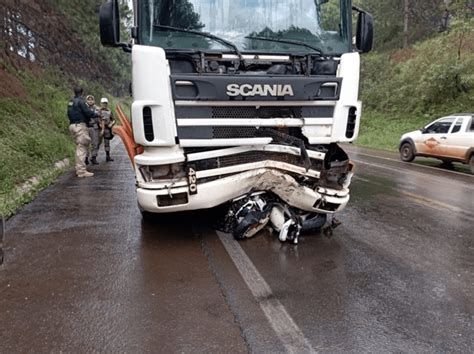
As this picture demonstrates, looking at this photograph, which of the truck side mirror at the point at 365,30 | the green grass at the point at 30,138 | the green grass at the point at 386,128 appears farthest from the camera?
the green grass at the point at 386,128

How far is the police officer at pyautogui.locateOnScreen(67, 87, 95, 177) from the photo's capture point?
34.6 feet

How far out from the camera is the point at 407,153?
1552 centimetres

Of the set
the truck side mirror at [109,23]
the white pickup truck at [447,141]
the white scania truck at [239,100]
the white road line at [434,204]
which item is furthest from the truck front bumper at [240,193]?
the white pickup truck at [447,141]

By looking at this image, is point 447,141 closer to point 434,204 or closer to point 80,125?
point 434,204

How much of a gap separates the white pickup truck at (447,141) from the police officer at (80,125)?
9879mm

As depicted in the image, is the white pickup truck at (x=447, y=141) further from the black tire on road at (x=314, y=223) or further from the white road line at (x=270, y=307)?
the white road line at (x=270, y=307)

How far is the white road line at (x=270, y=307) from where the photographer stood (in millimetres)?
3311

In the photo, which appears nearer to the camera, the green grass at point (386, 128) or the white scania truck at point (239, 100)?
the white scania truck at point (239, 100)

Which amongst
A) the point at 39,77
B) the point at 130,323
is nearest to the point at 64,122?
the point at 39,77

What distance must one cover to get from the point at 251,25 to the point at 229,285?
114 inches

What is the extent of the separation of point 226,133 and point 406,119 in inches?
876

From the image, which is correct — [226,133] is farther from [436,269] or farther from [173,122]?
[436,269]

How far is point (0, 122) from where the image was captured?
12.2 m

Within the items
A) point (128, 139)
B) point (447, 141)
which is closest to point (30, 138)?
point (128, 139)
